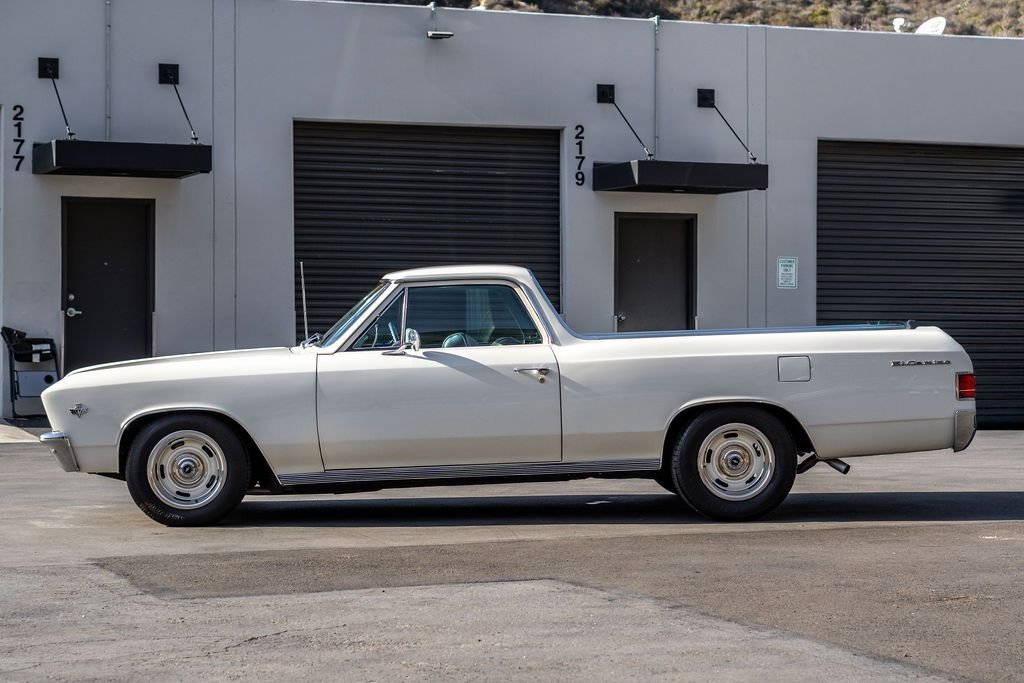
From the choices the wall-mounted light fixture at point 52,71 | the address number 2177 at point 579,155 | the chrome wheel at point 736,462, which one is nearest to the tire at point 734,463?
the chrome wheel at point 736,462

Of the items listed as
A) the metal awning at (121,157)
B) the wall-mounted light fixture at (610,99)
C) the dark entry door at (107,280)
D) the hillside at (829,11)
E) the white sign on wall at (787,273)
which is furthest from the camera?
the hillside at (829,11)

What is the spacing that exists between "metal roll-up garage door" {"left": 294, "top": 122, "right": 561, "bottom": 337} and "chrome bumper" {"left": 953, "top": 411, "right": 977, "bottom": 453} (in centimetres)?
1040

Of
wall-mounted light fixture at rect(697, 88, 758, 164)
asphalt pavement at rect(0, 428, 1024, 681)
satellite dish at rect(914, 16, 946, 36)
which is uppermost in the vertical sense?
satellite dish at rect(914, 16, 946, 36)

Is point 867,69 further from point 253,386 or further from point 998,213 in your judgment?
point 253,386

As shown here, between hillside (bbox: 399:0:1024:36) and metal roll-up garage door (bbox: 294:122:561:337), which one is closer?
metal roll-up garage door (bbox: 294:122:561:337)

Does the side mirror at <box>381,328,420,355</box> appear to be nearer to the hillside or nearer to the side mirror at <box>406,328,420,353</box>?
the side mirror at <box>406,328,420,353</box>

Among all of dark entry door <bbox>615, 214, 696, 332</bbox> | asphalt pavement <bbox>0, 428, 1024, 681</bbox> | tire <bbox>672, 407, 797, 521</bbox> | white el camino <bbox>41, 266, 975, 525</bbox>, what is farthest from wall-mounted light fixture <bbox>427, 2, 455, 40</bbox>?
tire <bbox>672, 407, 797, 521</bbox>

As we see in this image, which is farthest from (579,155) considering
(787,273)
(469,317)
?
(469,317)

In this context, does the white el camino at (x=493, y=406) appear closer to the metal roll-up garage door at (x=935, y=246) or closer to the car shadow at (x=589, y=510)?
the car shadow at (x=589, y=510)

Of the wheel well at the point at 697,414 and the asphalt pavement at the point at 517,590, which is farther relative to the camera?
the wheel well at the point at 697,414

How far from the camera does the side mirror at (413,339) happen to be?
958 cm

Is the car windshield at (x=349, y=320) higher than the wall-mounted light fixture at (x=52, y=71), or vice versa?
the wall-mounted light fixture at (x=52, y=71)

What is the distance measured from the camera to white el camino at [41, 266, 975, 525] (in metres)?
9.52

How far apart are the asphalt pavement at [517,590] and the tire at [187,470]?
0.17 metres
